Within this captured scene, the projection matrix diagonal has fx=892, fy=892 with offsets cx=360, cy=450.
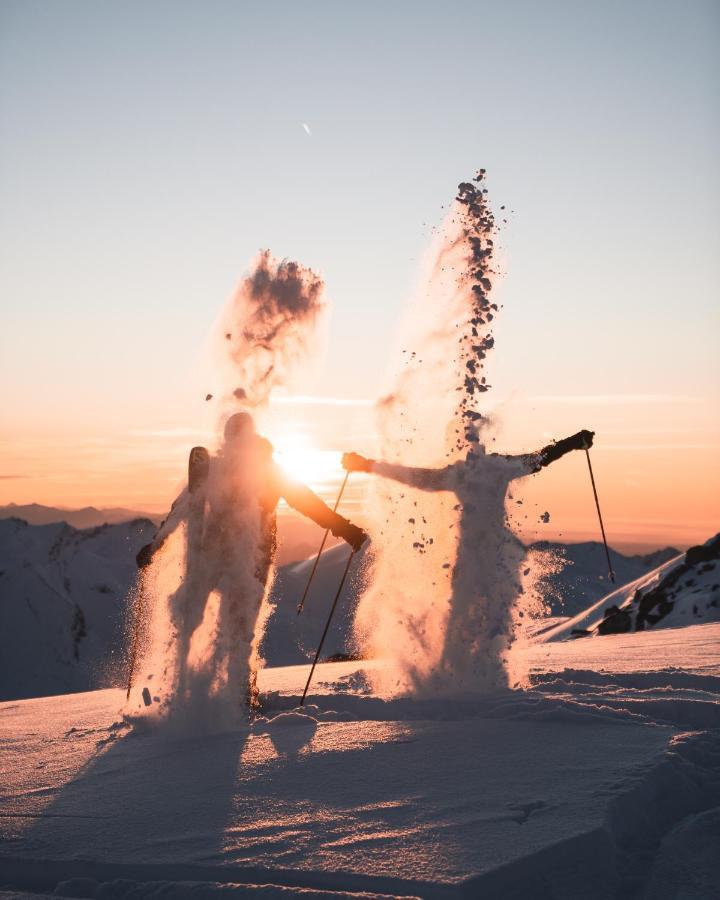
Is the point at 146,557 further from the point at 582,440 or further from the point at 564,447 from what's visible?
the point at 582,440

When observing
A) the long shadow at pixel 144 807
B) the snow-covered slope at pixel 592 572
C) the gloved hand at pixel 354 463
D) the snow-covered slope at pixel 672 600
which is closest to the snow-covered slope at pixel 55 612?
the snow-covered slope at pixel 592 572

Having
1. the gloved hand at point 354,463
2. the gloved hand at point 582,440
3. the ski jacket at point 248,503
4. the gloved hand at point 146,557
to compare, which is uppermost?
the gloved hand at point 582,440

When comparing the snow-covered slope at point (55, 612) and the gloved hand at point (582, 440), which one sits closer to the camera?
the gloved hand at point (582, 440)

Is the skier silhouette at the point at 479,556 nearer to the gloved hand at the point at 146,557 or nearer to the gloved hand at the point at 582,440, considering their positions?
the gloved hand at the point at 582,440

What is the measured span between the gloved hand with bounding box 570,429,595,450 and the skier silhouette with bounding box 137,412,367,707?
7.70 ft

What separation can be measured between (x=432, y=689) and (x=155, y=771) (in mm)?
2683

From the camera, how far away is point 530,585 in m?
8.03

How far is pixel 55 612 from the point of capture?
46438 millimetres

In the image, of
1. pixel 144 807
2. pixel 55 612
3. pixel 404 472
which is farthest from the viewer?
pixel 55 612

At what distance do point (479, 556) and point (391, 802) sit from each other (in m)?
3.74

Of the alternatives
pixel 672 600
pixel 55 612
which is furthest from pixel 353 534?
pixel 55 612

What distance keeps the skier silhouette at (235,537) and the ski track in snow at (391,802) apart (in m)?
0.65

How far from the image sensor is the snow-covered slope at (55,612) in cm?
4341

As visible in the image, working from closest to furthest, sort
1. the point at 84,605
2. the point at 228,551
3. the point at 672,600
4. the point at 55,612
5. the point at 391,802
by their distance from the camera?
the point at 391,802 → the point at 228,551 → the point at 672,600 → the point at 55,612 → the point at 84,605
